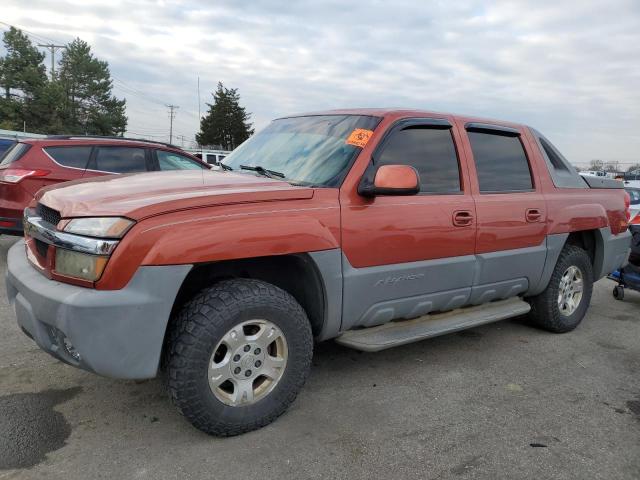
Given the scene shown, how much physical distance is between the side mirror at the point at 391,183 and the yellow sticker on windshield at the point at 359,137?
297 millimetres

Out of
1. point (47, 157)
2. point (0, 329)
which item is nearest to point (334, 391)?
point (0, 329)

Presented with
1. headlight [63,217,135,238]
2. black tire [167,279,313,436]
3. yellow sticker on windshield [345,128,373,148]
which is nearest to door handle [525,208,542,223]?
yellow sticker on windshield [345,128,373,148]

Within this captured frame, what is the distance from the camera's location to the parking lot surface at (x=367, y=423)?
250cm

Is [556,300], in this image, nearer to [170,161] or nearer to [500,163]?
[500,163]

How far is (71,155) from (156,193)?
492cm

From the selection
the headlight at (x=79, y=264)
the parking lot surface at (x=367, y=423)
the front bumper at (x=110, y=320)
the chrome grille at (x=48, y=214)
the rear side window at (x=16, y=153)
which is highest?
the rear side window at (x=16, y=153)

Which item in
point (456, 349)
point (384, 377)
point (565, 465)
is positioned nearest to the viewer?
point (565, 465)

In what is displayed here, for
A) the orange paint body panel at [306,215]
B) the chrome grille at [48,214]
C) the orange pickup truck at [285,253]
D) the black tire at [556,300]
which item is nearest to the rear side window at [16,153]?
the orange pickup truck at [285,253]

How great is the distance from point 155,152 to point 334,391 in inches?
214

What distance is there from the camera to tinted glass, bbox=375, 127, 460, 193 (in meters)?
3.44

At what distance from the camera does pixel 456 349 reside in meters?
4.27

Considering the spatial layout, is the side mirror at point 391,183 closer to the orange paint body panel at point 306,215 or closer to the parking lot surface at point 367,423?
the orange paint body panel at point 306,215

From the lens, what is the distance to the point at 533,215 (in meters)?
4.16

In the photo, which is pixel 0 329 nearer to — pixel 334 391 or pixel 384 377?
pixel 334 391
